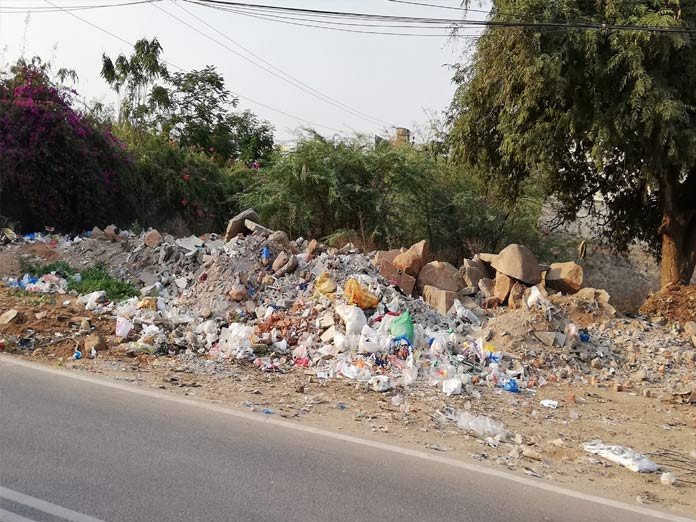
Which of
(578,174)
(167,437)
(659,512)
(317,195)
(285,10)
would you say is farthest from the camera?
(317,195)

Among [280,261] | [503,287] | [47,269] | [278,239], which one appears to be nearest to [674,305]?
[503,287]

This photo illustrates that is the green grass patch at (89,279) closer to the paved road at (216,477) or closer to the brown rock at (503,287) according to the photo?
the paved road at (216,477)

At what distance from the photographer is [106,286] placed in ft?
35.0

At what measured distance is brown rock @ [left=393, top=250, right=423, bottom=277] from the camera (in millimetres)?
10258

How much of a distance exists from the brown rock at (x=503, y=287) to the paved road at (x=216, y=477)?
5.51 metres

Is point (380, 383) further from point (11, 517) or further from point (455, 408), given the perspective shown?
point (11, 517)

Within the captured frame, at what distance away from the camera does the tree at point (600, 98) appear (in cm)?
977

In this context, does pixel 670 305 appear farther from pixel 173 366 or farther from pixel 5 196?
pixel 5 196

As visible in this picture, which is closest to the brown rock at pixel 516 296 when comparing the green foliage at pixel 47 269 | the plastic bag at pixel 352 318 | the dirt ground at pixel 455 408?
the dirt ground at pixel 455 408

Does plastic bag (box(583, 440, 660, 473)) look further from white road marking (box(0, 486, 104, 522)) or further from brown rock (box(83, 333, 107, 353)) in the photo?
brown rock (box(83, 333, 107, 353))

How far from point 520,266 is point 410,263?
165cm

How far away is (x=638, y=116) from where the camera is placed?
389 inches

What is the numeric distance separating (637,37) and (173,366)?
7.81m

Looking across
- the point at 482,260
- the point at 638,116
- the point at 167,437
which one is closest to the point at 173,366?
the point at 167,437
